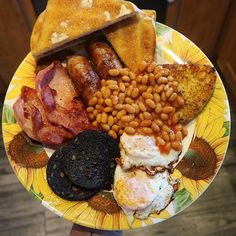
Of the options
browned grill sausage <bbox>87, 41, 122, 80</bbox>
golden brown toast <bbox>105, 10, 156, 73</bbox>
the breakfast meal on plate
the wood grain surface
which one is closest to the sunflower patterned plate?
the breakfast meal on plate

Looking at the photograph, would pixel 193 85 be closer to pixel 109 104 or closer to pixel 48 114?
pixel 109 104

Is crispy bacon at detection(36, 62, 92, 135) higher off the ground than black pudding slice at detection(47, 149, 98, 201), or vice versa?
crispy bacon at detection(36, 62, 92, 135)

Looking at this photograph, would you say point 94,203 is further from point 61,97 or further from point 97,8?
point 97,8

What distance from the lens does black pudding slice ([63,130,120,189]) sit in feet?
3.15

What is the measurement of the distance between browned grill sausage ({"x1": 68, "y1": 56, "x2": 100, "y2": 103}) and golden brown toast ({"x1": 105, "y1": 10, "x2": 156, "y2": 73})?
0.46 feet

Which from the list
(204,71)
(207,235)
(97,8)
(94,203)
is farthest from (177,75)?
(207,235)

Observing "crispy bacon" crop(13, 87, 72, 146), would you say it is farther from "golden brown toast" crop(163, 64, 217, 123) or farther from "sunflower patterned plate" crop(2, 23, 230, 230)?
"golden brown toast" crop(163, 64, 217, 123)

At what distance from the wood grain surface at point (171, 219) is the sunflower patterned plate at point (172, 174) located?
74 cm

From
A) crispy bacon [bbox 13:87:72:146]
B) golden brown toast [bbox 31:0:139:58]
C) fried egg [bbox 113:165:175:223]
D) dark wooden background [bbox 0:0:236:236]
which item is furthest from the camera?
dark wooden background [bbox 0:0:236:236]

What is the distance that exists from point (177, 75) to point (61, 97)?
43 centimetres

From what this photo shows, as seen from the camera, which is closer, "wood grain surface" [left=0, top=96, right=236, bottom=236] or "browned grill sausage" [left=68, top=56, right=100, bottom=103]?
"browned grill sausage" [left=68, top=56, right=100, bottom=103]

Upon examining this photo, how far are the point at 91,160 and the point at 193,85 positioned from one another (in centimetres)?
44

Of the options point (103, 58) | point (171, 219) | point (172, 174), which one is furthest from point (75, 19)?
point (171, 219)

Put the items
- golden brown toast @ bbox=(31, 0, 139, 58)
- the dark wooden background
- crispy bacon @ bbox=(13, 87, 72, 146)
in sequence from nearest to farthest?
crispy bacon @ bbox=(13, 87, 72, 146), golden brown toast @ bbox=(31, 0, 139, 58), the dark wooden background
